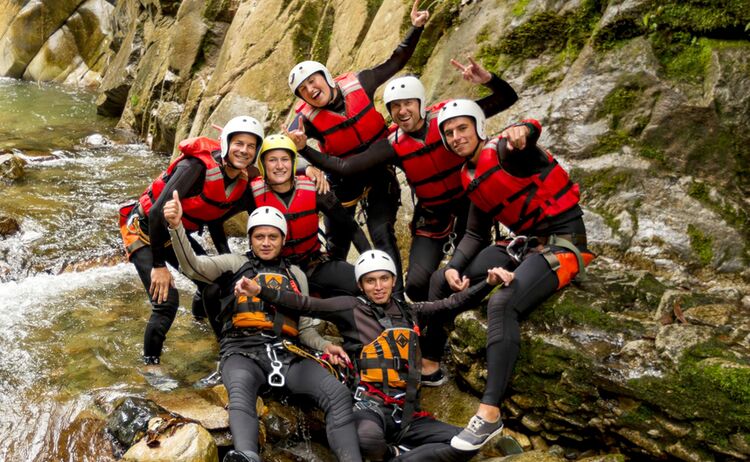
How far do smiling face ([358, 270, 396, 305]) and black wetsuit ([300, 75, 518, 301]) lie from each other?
0.74 meters

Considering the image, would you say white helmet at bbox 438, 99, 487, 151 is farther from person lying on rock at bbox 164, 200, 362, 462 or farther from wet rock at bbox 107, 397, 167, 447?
wet rock at bbox 107, 397, 167, 447

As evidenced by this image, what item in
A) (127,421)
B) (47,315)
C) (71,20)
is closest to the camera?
(127,421)

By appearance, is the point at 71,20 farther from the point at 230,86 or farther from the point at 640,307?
the point at 640,307

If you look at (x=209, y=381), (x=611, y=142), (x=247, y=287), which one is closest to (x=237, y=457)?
(x=247, y=287)

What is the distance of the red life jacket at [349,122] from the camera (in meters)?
6.43

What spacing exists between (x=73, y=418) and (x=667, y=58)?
651 cm

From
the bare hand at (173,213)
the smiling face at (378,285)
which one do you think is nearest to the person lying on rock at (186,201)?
the bare hand at (173,213)

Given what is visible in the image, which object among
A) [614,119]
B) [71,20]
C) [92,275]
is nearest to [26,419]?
[92,275]

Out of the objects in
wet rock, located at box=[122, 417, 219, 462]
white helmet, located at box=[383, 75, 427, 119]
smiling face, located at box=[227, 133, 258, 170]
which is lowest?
wet rock, located at box=[122, 417, 219, 462]

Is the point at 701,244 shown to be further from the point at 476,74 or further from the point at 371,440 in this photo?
the point at 371,440

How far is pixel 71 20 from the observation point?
99.5ft

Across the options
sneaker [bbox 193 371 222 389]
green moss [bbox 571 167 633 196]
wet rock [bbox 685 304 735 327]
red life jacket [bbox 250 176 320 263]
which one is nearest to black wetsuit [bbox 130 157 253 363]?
red life jacket [bbox 250 176 320 263]

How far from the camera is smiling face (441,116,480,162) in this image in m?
5.45

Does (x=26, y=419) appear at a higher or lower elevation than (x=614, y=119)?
lower
